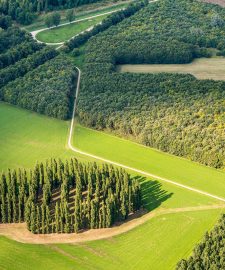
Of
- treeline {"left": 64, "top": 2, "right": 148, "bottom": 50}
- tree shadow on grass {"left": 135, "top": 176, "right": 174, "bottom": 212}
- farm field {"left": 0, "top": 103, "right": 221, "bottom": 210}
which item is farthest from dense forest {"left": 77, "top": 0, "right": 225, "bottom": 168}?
tree shadow on grass {"left": 135, "top": 176, "right": 174, "bottom": 212}

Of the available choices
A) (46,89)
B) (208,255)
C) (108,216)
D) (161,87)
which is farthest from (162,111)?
(208,255)

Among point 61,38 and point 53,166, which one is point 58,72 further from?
point 53,166

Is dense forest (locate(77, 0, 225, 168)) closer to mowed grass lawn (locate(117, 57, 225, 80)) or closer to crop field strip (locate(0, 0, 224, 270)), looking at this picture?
mowed grass lawn (locate(117, 57, 225, 80))

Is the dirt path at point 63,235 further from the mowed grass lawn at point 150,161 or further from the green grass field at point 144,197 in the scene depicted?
the mowed grass lawn at point 150,161

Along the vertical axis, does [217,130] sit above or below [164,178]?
above

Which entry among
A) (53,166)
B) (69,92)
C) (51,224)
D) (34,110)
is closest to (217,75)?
(69,92)
